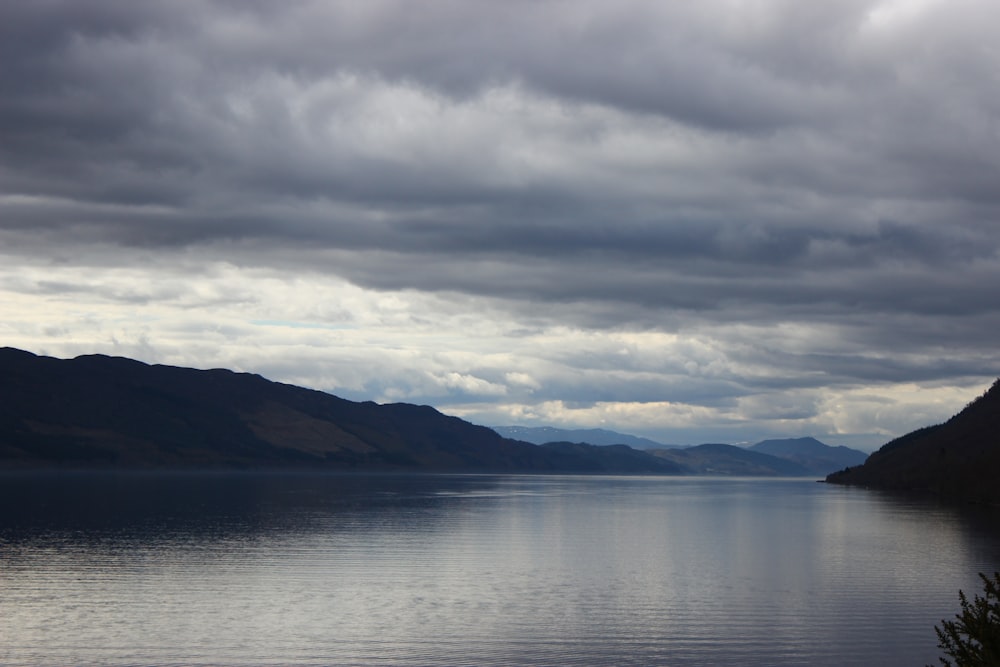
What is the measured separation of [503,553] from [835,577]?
3377 centimetres

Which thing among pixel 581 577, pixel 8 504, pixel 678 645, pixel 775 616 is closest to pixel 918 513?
pixel 581 577

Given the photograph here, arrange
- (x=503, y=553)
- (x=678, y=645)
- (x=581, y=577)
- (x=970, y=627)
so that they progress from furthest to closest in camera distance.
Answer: (x=503, y=553), (x=581, y=577), (x=678, y=645), (x=970, y=627)

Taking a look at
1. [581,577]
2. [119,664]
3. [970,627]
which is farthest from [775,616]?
[119,664]

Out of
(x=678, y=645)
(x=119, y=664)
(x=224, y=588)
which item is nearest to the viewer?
(x=119, y=664)

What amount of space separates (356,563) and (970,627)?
6879 centimetres

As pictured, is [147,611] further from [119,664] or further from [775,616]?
[775,616]

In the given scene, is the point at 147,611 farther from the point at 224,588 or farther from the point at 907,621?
the point at 907,621

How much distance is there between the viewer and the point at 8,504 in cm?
19125

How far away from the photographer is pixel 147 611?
68.1 m

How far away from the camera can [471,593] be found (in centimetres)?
7881

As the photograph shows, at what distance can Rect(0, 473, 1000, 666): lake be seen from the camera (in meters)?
58.0

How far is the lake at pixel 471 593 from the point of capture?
5800 cm

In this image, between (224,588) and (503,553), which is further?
(503,553)

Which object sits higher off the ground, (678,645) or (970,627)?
(970,627)
